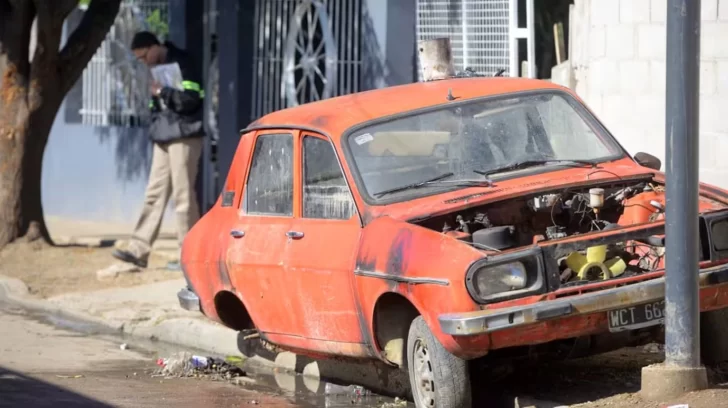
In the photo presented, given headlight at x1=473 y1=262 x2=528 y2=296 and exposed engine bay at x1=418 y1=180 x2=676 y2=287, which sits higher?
exposed engine bay at x1=418 y1=180 x2=676 y2=287

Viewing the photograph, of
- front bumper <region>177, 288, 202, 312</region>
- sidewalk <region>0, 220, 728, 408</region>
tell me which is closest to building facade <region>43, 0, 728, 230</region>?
sidewalk <region>0, 220, 728, 408</region>

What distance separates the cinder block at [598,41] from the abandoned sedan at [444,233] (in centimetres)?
253

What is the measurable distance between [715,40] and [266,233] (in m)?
3.83

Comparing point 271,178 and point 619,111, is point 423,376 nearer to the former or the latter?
point 271,178

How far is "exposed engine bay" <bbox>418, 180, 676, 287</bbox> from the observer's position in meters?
6.20

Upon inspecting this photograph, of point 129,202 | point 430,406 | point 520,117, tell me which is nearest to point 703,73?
point 520,117

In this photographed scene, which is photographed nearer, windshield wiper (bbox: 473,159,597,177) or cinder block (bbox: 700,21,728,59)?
windshield wiper (bbox: 473,159,597,177)

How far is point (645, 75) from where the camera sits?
32.1 feet

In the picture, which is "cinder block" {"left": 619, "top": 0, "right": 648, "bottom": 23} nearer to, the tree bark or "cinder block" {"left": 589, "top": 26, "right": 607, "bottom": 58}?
"cinder block" {"left": 589, "top": 26, "right": 607, "bottom": 58}

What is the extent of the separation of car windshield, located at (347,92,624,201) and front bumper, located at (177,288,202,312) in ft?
6.14

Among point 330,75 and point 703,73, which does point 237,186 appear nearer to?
point 703,73

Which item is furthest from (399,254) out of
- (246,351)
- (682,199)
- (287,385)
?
(246,351)

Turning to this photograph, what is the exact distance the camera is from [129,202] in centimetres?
1669

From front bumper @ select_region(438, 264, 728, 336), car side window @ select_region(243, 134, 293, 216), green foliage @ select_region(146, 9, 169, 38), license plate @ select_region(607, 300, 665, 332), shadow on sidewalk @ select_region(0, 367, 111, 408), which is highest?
green foliage @ select_region(146, 9, 169, 38)
